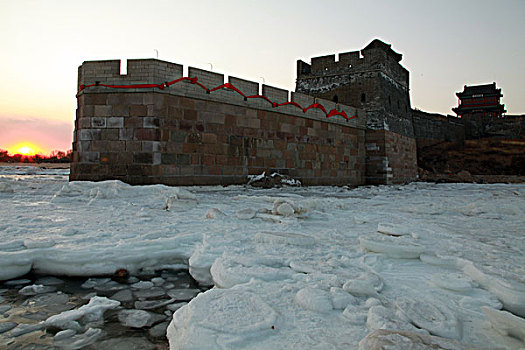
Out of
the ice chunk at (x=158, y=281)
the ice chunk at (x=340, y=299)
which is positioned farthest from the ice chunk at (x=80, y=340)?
the ice chunk at (x=340, y=299)

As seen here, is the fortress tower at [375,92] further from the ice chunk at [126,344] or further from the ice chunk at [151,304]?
the ice chunk at [126,344]

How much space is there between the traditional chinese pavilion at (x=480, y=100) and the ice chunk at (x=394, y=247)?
3624cm

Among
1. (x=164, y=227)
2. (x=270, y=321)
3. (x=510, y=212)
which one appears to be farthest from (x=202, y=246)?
(x=510, y=212)

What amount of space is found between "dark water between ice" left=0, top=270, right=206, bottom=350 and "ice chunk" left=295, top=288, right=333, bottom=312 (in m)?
0.62

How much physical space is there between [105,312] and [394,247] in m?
1.92

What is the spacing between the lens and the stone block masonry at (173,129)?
6.62 metres

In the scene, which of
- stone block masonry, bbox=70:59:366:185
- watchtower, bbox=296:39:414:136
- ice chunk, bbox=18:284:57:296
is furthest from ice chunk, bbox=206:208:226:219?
watchtower, bbox=296:39:414:136

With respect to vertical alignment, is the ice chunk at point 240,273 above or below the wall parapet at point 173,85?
below

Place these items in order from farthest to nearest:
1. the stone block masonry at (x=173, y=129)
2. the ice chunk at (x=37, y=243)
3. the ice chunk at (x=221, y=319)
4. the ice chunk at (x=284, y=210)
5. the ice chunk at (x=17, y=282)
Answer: the stone block masonry at (x=173, y=129), the ice chunk at (x=284, y=210), the ice chunk at (x=37, y=243), the ice chunk at (x=17, y=282), the ice chunk at (x=221, y=319)

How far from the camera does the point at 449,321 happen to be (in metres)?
1.25

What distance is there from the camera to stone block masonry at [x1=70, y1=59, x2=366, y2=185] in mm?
6621

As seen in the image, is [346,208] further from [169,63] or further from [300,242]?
[169,63]

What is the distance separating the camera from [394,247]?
2248 mm

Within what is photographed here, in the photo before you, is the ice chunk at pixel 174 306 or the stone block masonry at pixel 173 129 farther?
the stone block masonry at pixel 173 129
